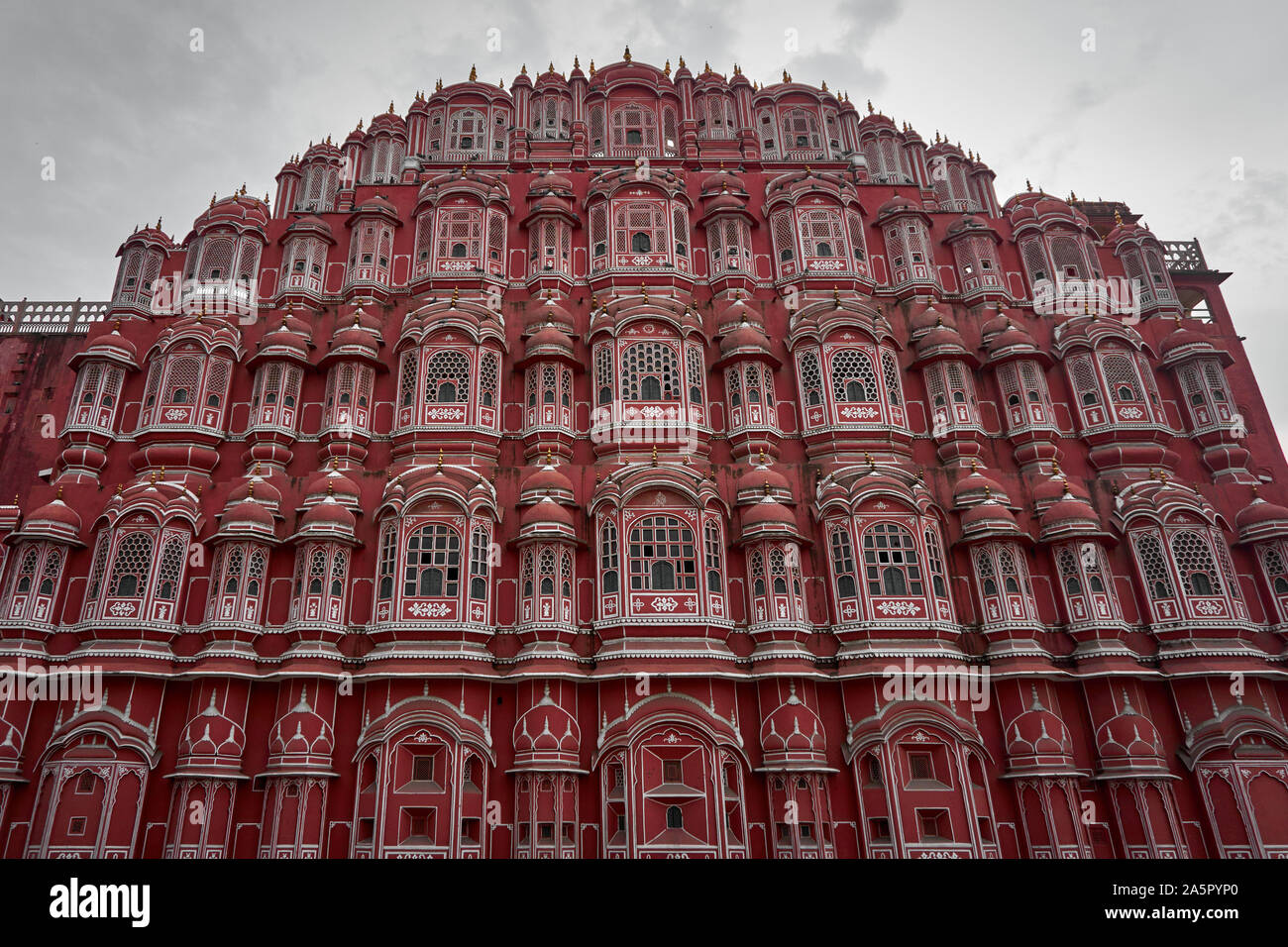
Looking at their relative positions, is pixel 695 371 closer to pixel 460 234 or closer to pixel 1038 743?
pixel 460 234

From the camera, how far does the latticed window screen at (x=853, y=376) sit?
23.6 meters

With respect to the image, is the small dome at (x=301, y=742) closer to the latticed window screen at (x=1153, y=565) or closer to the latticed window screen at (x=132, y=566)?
the latticed window screen at (x=132, y=566)

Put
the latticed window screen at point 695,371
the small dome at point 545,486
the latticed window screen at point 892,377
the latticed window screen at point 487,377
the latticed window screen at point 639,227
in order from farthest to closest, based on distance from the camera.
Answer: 1. the latticed window screen at point 639,227
2. the latticed window screen at point 892,377
3. the latticed window screen at point 695,371
4. the latticed window screen at point 487,377
5. the small dome at point 545,486

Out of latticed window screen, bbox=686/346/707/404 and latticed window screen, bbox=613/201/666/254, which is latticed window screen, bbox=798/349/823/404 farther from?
latticed window screen, bbox=613/201/666/254

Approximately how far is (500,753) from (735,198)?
1898cm

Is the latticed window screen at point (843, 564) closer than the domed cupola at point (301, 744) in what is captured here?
No

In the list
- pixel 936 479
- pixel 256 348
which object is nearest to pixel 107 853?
pixel 256 348

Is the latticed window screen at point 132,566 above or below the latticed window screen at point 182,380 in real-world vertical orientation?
below

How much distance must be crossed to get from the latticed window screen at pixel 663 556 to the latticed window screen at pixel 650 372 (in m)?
4.11

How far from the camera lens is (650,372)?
23594 millimetres

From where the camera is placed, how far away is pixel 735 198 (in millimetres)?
27141

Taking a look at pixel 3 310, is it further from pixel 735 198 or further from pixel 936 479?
pixel 936 479

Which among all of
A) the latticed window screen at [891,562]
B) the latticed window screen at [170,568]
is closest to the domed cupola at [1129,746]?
the latticed window screen at [891,562]

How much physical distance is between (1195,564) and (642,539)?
47.5ft
